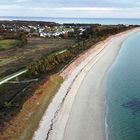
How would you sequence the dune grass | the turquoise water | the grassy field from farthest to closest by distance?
the grassy field
the turquoise water
the dune grass

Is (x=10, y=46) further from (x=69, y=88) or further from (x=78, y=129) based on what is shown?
→ (x=78, y=129)

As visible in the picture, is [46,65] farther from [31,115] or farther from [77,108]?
[31,115]

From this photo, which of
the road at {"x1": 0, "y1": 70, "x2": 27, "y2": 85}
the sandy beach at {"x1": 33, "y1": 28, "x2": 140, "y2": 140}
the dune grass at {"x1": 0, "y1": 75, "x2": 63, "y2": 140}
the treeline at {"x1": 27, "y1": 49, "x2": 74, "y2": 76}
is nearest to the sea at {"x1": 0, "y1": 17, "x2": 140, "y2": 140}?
the sandy beach at {"x1": 33, "y1": 28, "x2": 140, "y2": 140}

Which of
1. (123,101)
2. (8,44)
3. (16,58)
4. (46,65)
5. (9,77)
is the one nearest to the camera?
(123,101)

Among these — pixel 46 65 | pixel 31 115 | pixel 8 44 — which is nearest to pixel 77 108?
pixel 31 115

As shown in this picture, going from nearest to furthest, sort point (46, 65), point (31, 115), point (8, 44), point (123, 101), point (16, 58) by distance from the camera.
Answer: point (31, 115)
point (123, 101)
point (46, 65)
point (16, 58)
point (8, 44)

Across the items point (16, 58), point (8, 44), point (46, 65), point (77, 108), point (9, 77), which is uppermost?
point (77, 108)

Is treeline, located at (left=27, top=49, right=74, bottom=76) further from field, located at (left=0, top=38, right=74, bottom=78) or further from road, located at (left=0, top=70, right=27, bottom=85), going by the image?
field, located at (left=0, top=38, right=74, bottom=78)
